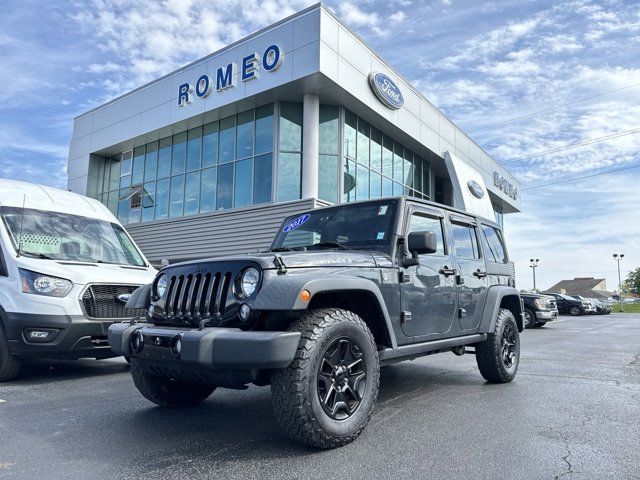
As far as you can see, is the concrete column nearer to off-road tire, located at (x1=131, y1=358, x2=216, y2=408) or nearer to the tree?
off-road tire, located at (x1=131, y1=358, x2=216, y2=408)

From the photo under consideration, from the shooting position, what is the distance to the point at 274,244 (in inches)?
212

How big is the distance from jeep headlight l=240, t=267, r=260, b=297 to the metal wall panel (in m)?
11.9

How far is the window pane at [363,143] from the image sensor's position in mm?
19109

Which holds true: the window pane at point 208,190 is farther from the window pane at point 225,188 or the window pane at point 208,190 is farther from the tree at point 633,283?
the tree at point 633,283

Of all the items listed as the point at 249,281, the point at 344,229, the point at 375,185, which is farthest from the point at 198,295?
the point at 375,185

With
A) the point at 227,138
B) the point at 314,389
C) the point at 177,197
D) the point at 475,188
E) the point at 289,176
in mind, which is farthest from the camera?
the point at 475,188

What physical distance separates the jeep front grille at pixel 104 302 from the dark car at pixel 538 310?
1489 cm

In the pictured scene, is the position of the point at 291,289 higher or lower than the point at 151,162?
lower

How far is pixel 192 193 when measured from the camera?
67.8 ft

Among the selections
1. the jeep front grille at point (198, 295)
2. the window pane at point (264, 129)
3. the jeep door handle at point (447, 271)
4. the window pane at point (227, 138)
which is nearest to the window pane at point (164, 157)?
the window pane at point (227, 138)

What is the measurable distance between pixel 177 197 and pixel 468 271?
58.2 ft

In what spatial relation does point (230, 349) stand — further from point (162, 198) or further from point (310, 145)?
point (162, 198)

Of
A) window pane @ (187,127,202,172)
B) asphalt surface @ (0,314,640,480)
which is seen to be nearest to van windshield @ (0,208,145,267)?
asphalt surface @ (0,314,640,480)

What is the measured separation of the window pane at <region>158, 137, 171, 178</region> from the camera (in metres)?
21.9
